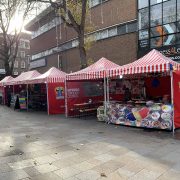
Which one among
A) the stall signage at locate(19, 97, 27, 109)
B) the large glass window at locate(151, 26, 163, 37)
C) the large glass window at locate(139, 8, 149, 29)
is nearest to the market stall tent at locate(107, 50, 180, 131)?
the large glass window at locate(151, 26, 163, 37)

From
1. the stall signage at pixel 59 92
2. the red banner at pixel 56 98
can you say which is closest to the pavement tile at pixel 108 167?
the red banner at pixel 56 98

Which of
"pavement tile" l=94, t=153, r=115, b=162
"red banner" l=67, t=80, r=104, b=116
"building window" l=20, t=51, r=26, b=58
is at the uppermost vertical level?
"building window" l=20, t=51, r=26, b=58

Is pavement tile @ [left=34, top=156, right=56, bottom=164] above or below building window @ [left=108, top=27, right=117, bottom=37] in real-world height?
below

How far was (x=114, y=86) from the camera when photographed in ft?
51.9

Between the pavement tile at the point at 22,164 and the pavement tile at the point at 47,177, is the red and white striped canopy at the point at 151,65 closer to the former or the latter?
the pavement tile at the point at 22,164

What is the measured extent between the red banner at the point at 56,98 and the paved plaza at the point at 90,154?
5510mm

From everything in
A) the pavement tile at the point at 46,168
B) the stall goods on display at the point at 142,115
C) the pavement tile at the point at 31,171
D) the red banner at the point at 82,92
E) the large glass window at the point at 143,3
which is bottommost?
the pavement tile at the point at 31,171

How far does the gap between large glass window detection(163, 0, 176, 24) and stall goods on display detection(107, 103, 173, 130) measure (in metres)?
9.42

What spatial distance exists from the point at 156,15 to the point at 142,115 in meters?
11.0

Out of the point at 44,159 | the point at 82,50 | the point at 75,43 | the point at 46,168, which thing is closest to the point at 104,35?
the point at 75,43

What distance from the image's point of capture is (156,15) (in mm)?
18828

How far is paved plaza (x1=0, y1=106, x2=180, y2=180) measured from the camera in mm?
5418

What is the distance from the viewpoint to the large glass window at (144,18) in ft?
63.8

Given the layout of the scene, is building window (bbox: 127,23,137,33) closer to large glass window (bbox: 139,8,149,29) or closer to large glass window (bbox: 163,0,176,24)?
large glass window (bbox: 139,8,149,29)
